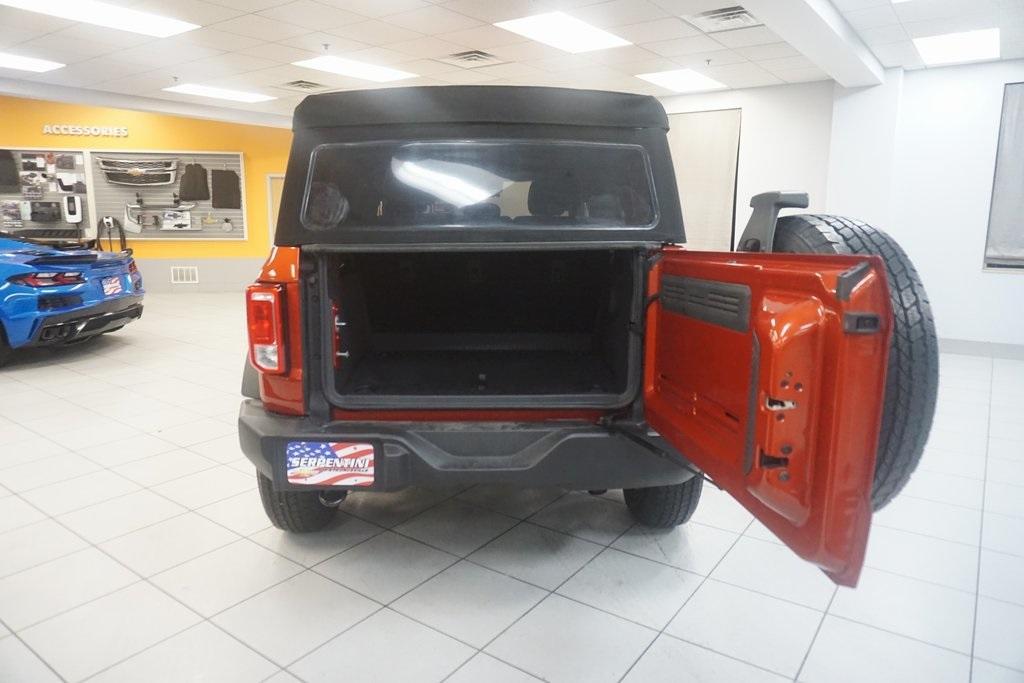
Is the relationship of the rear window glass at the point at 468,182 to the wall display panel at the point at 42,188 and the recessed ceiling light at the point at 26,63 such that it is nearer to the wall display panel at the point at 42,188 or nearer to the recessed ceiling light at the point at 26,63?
the recessed ceiling light at the point at 26,63

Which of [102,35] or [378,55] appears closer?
[102,35]

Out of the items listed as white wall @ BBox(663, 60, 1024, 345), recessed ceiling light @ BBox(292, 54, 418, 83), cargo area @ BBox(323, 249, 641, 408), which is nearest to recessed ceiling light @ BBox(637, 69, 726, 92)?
white wall @ BBox(663, 60, 1024, 345)

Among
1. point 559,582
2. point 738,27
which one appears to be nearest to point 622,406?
point 559,582

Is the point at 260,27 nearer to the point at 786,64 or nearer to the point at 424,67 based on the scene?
the point at 424,67

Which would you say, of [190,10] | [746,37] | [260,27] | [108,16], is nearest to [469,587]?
[190,10]

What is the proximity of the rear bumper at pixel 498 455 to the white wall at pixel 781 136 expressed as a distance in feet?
23.2

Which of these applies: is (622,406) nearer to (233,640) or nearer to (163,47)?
(233,640)

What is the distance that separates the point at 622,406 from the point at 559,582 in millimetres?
629

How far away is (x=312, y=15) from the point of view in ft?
18.5

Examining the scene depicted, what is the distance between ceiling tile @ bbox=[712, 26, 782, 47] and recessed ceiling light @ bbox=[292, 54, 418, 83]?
12.2ft

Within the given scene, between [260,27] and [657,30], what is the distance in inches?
142

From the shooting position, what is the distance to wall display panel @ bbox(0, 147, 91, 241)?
9.52 metres

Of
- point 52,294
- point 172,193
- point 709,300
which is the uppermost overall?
point 172,193

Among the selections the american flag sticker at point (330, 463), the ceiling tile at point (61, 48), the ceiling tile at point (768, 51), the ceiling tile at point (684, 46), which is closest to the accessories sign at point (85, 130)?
the ceiling tile at point (61, 48)
